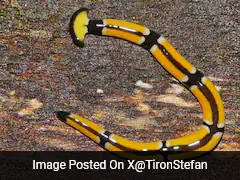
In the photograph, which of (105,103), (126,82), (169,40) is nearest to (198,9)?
(169,40)

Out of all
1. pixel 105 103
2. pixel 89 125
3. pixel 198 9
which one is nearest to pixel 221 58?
pixel 198 9

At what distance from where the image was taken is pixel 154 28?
3.39 m

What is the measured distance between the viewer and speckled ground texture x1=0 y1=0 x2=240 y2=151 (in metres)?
3.36

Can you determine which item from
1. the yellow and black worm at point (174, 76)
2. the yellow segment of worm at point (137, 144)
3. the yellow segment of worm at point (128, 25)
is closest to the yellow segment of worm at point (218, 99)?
the yellow and black worm at point (174, 76)

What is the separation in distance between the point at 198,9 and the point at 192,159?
4.53 feet

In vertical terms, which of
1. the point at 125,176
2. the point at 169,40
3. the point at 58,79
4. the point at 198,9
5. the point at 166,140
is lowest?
the point at 125,176

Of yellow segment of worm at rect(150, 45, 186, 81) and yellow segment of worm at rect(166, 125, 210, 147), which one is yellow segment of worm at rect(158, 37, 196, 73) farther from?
yellow segment of worm at rect(166, 125, 210, 147)

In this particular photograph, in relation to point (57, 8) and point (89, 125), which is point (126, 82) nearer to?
point (89, 125)

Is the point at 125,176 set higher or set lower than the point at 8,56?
lower

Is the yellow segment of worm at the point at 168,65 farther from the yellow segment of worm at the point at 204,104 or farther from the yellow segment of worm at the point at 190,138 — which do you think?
the yellow segment of worm at the point at 190,138

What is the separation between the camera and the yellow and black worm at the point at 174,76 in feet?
10.9

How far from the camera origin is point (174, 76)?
11.1 ft

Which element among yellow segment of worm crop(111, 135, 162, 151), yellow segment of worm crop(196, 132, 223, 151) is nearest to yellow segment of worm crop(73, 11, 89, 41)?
yellow segment of worm crop(111, 135, 162, 151)

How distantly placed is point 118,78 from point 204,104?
0.82 meters
